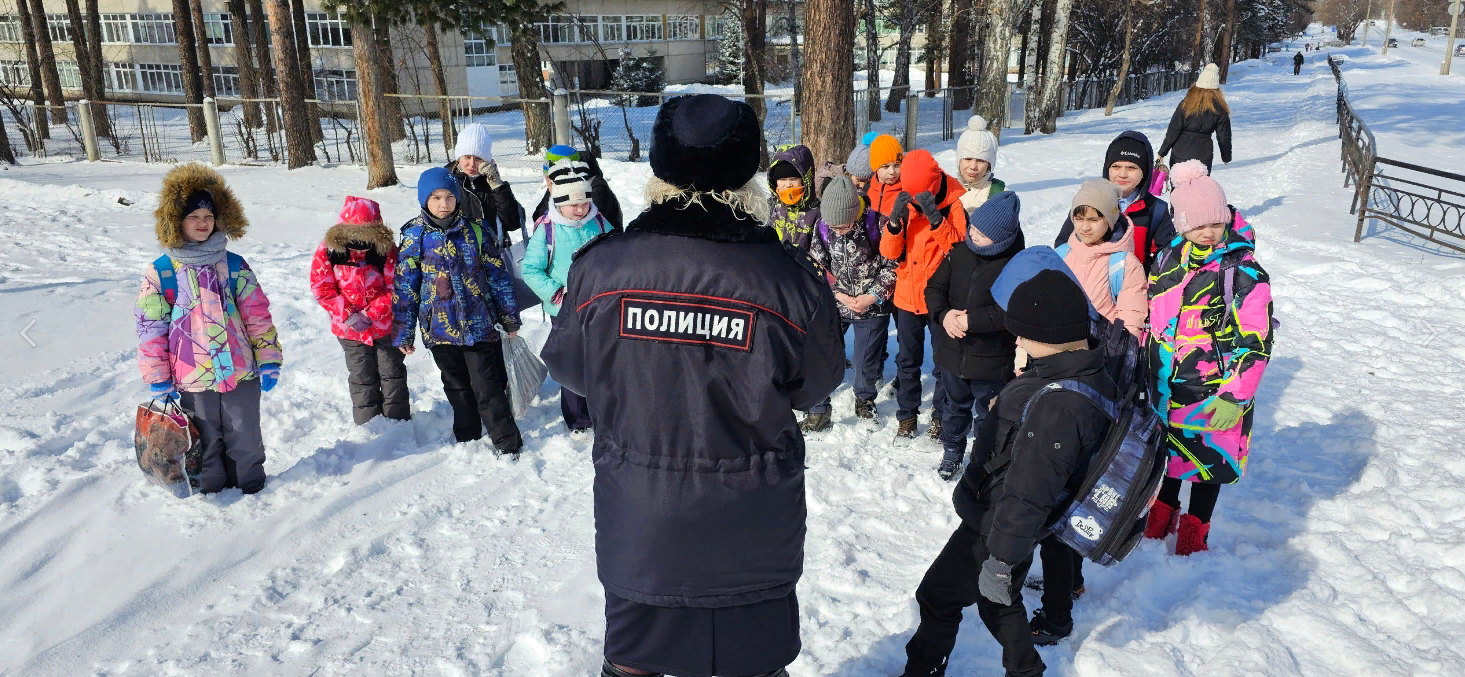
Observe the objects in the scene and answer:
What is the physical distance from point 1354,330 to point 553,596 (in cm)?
694

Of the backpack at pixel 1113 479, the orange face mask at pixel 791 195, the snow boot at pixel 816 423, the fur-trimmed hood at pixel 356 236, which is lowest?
the snow boot at pixel 816 423

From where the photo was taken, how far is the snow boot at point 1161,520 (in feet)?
13.0

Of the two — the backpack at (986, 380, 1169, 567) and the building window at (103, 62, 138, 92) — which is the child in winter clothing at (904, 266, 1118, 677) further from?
the building window at (103, 62, 138, 92)

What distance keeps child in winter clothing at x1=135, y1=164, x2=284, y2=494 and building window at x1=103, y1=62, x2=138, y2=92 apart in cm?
4055

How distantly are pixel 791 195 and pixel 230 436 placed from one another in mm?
3444

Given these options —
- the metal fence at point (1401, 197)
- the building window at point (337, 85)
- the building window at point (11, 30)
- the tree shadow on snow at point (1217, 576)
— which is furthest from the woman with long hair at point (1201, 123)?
the building window at point (11, 30)

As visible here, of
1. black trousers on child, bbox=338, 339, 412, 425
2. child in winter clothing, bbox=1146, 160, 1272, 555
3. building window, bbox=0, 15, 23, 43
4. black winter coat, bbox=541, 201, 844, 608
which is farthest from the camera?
building window, bbox=0, 15, 23, 43

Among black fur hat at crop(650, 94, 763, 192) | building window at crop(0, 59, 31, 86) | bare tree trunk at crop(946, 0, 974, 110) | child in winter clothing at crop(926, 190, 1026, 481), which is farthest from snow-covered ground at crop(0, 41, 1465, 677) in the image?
building window at crop(0, 59, 31, 86)

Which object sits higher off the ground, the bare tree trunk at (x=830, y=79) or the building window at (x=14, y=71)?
the building window at (x=14, y=71)

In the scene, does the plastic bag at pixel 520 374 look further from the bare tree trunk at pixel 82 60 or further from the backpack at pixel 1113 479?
the bare tree trunk at pixel 82 60

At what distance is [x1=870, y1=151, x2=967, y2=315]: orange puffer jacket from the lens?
4.74 meters

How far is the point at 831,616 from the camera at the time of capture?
11.6 feet

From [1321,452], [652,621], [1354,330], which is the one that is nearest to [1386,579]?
[1321,452]

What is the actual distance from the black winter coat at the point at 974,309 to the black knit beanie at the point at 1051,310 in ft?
5.19
